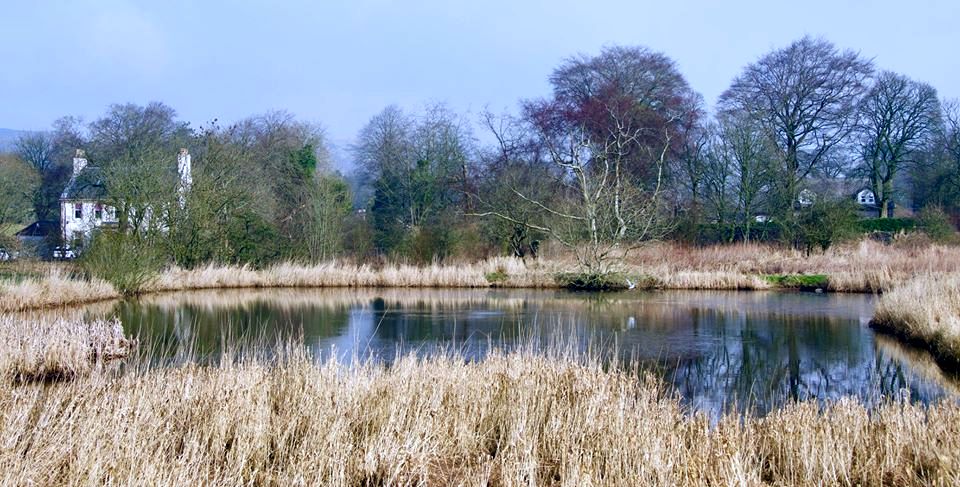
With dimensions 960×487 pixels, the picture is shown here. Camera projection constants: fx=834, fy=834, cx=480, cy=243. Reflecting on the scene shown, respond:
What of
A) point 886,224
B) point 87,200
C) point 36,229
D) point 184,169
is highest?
point 184,169

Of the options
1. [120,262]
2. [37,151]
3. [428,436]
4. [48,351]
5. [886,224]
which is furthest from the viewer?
[37,151]

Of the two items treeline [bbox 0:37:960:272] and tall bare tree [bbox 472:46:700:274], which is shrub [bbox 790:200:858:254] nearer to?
treeline [bbox 0:37:960:272]

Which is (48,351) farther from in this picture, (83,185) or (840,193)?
(840,193)

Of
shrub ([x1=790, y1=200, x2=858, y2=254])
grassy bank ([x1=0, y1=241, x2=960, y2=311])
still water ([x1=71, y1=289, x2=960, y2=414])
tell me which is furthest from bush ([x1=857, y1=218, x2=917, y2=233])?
still water ([x1=71, y1=289, x2=960, y2=414])

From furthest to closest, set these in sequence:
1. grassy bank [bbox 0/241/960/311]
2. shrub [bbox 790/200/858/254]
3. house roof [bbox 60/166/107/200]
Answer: house roof [bbox 60/166/107/200] → shrub [bbox 790/200/858/254] → grassy bank [bbox 0/241/960/311]

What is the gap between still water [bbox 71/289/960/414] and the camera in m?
10.6

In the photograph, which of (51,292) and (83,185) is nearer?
(51,292)

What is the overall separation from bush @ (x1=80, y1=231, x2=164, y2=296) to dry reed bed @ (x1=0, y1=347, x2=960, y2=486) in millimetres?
16276

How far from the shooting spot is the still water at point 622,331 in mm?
10570

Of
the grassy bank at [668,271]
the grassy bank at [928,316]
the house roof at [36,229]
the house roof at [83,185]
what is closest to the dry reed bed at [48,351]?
the grassy bank at [928,316]

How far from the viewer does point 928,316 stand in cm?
1351

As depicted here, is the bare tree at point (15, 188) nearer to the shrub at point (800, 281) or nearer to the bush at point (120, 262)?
the bush at point (120, 262)

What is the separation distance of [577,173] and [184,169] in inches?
563

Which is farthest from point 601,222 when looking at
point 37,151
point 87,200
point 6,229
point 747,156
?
point 37,151
